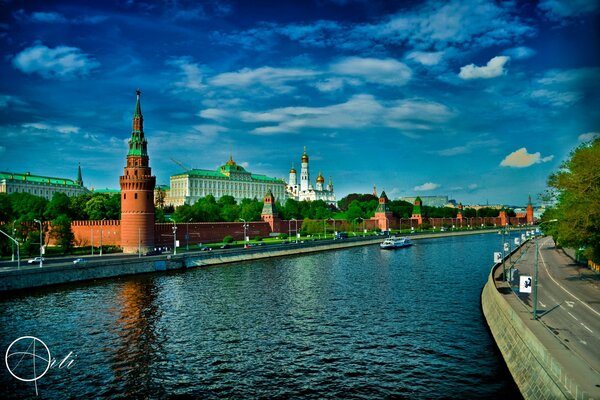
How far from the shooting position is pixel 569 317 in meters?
24.6

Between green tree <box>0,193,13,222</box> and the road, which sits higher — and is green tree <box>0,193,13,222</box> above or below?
above

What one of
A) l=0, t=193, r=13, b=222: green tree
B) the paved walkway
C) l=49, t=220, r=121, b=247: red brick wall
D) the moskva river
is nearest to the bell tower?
l=49, t=220, r=121, b=247: red brick wall

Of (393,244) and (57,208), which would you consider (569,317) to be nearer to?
(393,244)

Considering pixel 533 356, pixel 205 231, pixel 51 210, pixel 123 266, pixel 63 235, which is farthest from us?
pixel 205 231

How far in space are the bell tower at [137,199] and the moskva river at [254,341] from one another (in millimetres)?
19961

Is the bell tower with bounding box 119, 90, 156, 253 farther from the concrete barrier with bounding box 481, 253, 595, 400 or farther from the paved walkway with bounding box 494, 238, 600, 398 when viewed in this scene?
the concrete barrier with bounding box 481, 253, 595, 400

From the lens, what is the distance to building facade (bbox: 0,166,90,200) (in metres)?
161

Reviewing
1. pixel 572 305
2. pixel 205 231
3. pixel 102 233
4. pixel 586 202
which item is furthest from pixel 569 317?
pixel 205 231

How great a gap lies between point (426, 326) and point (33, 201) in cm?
7831

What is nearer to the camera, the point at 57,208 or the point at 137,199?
the point at 137,199

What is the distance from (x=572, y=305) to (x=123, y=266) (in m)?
41.1

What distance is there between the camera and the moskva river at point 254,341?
20.3 metres

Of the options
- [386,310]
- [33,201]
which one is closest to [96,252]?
[33,201]

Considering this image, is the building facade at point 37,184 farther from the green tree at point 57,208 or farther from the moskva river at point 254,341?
the moskva river at point 254,341
